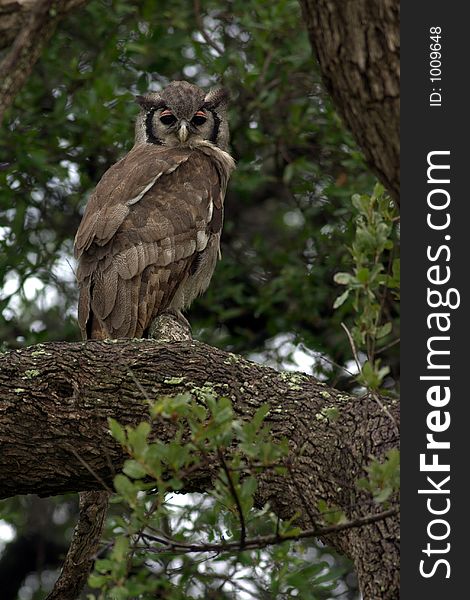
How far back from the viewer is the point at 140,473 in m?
2.48

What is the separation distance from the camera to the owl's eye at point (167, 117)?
641 cm

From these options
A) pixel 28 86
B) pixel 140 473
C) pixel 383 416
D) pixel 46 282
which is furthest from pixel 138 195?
pixel 140 473

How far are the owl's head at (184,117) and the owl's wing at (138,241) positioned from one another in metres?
0.46

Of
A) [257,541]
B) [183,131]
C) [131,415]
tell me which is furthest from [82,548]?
[183,131]

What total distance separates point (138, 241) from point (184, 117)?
3.57ft

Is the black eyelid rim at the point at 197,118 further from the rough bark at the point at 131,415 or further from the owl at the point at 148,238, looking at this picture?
the rough bark at the point at 131,415

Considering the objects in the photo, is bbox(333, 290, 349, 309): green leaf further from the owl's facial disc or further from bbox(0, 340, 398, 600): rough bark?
the owl's facial disc

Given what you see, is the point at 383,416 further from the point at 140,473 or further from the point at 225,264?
the point at 225,264

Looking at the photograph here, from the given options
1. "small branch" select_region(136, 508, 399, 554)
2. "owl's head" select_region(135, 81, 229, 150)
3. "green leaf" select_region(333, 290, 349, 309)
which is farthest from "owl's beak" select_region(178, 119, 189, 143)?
"small branch" select_region(136, 508, 399, 554)

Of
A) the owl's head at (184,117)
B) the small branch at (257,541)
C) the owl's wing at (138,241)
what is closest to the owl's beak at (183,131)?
the owl's head at (184,117)

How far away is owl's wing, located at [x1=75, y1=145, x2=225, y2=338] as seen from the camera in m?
5.62

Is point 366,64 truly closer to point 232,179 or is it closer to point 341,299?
point 341,299

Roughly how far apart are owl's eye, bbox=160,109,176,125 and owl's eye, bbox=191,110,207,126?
0.12 metres

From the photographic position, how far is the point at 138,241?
5723 millimetres
